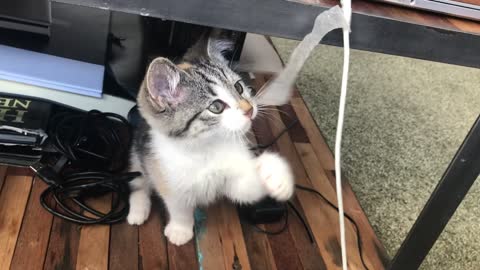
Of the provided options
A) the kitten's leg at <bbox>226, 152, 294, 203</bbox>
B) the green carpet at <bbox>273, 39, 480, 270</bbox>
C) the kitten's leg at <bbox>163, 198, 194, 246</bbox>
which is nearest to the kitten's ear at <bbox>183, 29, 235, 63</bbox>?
the kitten's leg at <bbox>226, 152, 294, 203</bbox>

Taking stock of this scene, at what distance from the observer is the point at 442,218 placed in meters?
0.83

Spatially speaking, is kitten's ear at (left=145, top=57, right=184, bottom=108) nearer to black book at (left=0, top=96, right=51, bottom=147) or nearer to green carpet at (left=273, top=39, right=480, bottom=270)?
black book at (left=0, top=96, right=51, bottom=147)

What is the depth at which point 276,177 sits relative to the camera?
920 mm

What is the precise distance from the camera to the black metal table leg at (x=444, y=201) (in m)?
0.75

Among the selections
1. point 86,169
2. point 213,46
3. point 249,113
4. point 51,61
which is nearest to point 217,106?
point 249,113

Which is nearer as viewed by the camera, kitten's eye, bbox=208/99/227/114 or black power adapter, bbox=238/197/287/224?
kitten's eye, bbox=208/99/227/114

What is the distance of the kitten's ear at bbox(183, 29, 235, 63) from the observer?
1.02 m

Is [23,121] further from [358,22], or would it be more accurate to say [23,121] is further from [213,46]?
[358,22]

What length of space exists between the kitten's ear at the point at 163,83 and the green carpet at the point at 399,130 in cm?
71

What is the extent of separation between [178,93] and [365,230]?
26.4 inches

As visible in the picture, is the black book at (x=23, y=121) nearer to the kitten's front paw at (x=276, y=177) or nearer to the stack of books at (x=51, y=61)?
the stack of books at (x=51, y=61)

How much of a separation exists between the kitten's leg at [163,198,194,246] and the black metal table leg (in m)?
0.47

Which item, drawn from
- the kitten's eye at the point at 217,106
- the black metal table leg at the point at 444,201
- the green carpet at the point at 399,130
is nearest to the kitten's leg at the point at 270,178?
the kitten's eye at the point at 217,106

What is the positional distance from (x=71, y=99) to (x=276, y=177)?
713 millimetres
